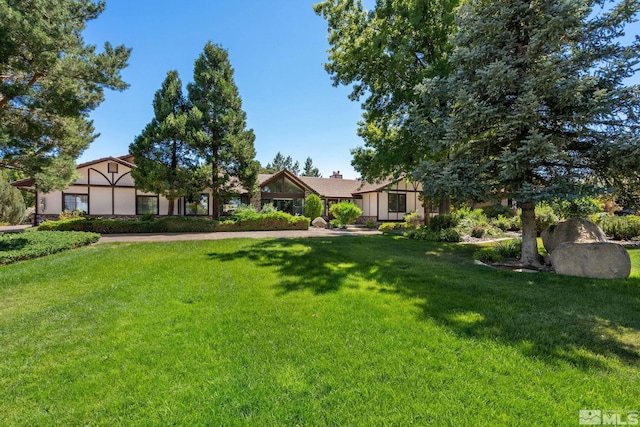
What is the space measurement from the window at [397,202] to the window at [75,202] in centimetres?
2382

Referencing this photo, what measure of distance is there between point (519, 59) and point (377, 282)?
239 inches

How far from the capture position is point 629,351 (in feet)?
10.2

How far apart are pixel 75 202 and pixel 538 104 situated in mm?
26371

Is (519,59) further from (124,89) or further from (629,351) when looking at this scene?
(124,89)

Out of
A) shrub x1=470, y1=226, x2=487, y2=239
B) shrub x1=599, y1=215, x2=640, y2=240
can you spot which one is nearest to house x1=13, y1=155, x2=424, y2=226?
shrub x1=470, y1=226, x2=487, y2=239

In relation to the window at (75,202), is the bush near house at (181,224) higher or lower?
lower

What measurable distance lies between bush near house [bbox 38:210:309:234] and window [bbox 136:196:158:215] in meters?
6.62

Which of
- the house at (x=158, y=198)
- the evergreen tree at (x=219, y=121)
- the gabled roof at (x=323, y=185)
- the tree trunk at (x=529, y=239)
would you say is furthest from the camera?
the gabled roof at (x=323, y=185)

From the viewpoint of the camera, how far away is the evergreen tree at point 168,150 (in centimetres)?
1714

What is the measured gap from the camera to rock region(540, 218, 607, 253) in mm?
6871

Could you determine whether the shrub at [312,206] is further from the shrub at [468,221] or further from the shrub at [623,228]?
the shrub at [623,228]

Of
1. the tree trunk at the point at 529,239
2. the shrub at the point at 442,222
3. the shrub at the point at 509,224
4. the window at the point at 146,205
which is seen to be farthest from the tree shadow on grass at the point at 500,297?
the window at the point at 146,205

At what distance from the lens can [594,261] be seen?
6.02m

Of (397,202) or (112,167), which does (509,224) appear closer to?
(397,202)
